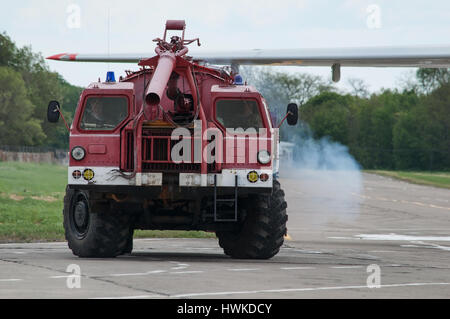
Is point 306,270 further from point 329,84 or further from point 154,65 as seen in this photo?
point 329,84

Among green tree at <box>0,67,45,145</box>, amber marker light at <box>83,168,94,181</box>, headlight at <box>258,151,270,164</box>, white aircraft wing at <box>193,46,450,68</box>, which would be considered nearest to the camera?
amber marker light at <box>83,168,94,181</box>

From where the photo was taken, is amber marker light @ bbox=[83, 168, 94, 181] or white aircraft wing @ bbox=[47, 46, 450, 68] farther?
white aircraft wing @ bbox=[47, 46, 450, 68]

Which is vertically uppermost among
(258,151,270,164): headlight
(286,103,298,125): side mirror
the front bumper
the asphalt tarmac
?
(286,103,298,125): side mirror

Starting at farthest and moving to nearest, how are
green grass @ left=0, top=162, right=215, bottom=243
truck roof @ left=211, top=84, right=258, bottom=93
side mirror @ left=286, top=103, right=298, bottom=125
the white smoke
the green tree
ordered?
the green tree, the white smoke, green grass @ left=0, top=162, right=215, bottom=243, side mirror @ left=286, top=103, right=298, bottom=125, truck roof @ left=211, top=84, right=258, bottom=93

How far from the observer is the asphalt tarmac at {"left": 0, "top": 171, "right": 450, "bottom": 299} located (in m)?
10.1

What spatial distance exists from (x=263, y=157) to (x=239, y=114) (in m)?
0.81

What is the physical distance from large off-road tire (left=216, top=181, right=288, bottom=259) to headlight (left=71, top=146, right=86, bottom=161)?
244cm

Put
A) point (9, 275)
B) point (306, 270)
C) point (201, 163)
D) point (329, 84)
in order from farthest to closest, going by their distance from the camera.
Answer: point (329, 84) < point (201, 163) < point (306, 270) < point (9, 275)

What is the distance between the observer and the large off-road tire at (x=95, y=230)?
15.3 meters

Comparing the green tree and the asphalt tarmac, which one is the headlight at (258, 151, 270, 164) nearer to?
the asphalt tarmac

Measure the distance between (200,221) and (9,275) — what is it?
4122 mm

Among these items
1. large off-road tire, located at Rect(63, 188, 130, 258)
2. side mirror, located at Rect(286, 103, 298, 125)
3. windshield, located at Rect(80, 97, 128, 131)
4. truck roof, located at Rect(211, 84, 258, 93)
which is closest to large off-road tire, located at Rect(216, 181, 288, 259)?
side mirror, located at Rect(286, 103, 298, 125)
